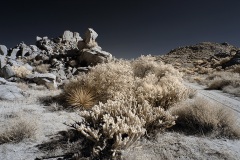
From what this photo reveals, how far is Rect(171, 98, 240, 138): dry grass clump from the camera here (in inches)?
176

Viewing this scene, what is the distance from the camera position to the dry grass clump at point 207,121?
4479 mm

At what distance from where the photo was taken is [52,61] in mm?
17562

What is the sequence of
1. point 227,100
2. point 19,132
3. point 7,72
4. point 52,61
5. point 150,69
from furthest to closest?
point 52,61 → point 150,69 → point 7,72 → point 227,100 → point 19,132

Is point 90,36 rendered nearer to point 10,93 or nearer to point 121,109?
point 10,93

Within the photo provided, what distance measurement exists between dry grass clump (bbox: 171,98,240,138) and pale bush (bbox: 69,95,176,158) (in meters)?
0.54

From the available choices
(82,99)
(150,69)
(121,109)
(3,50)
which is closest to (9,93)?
(82,99)

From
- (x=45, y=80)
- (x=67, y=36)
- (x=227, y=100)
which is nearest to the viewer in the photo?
(x=227, y=100)

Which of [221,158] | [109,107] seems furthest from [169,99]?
[221,158]

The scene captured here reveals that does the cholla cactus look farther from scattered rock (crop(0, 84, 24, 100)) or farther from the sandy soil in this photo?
scattered rock (crop(0, 84, 24, 100))

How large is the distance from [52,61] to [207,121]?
15.0m

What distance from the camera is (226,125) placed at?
4605 millimetres

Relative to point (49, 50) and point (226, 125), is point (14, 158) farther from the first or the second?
point (49, 50)

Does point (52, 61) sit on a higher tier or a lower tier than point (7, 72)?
higher

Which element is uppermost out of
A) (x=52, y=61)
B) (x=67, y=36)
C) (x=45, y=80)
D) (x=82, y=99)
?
(x=67, y=36)
